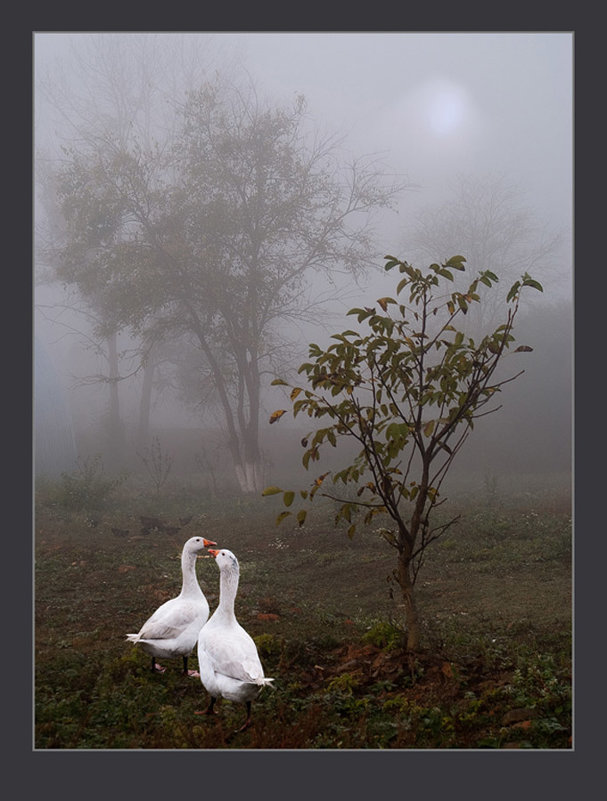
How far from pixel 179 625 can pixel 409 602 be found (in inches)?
51.3

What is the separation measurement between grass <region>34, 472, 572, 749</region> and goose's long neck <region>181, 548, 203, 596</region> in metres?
0.36

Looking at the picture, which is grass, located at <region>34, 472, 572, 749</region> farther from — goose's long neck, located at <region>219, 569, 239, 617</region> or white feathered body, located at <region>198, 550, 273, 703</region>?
goose's long neck, located at <region>219, 569, 239, 617</region>

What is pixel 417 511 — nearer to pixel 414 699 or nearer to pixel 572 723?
pixel 414 699

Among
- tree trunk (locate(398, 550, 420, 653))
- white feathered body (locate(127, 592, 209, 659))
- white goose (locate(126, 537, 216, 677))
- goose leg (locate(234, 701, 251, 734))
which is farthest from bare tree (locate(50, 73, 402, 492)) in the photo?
goose leg (locate(234, 701, 251, 734))

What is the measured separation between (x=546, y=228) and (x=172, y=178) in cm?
249

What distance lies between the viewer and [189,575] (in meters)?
4.81

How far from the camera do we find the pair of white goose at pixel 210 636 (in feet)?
14.3

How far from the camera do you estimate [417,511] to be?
4.71 metres

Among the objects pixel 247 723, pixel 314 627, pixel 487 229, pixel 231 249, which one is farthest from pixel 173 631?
pixel 487 229

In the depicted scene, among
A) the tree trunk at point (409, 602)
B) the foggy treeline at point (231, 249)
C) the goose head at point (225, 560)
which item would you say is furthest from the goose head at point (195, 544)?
the tree trunk at point (409, 602)

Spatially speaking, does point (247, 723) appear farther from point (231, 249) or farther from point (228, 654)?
point (231, 249)

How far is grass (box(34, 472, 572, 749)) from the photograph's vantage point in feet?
14.7

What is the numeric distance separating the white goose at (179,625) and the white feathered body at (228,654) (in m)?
0.18

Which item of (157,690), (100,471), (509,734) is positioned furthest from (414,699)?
(100,471)
